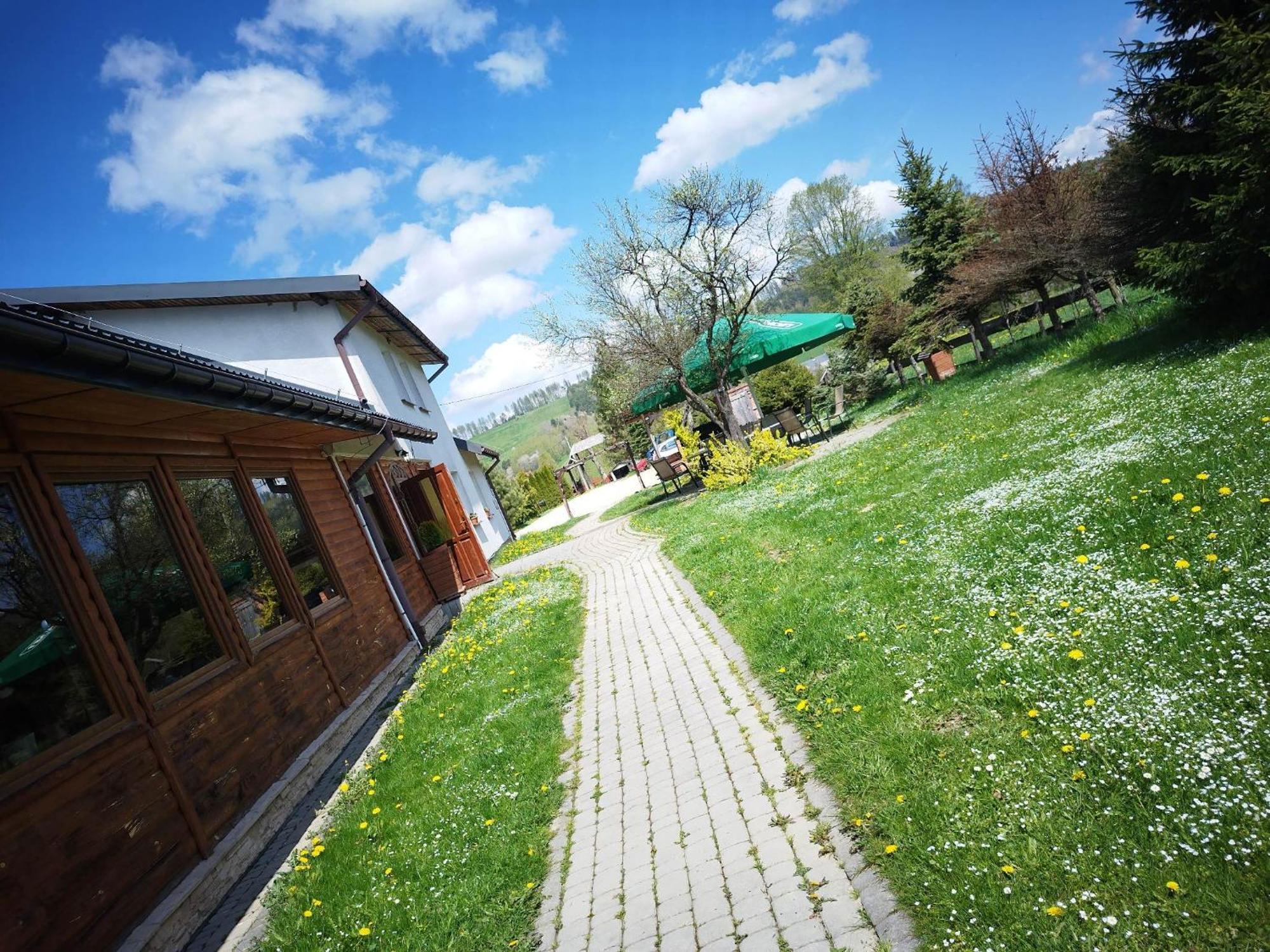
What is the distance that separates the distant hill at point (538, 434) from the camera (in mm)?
91562

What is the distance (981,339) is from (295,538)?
1723 centimetres

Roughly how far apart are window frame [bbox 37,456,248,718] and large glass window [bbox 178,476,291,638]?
24 cm

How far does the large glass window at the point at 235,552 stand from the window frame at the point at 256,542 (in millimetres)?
34

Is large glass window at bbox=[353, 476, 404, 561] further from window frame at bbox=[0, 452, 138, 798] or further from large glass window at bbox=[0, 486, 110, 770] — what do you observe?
large glass window at bbox=[0, 486, 110, 770]

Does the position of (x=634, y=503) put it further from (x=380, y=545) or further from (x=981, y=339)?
(x=380, y=545)

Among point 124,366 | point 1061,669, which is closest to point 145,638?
point 124,366

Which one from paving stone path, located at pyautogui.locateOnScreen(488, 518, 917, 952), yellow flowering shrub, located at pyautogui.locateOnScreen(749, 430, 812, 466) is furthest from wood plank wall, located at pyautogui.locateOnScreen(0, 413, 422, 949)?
yellow flowering shrub, located at pyautogui.locateOnScreen(749, 430, 812, 466)

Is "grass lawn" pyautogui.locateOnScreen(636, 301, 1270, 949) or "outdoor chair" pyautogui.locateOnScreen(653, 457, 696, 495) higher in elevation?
"outdoor chair" pyautogui.locateOnScreen(653, 457, 696, 495)

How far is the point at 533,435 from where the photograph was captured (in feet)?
451

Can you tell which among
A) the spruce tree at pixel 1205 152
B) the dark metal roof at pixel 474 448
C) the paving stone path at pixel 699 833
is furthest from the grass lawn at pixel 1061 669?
the dark metal roof at pixel 474 448

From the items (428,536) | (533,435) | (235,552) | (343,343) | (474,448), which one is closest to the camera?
(235,552)

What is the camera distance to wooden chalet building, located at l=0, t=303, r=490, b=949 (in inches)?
123

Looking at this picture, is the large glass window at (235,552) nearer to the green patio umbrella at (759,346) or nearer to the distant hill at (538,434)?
the green patio umbrella at (759,346)

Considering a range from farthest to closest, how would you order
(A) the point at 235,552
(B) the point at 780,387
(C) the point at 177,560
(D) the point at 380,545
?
(B) the point at 780,387
(D) the point at 380,545
(A) the point at 235,552
(C) the point at 177,560
